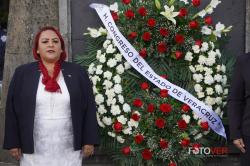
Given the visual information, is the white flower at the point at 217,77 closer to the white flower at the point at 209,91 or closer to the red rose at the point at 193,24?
the white flower at the point at 209,91

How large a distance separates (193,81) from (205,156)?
2.60 ft

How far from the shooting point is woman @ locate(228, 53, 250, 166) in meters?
4.03

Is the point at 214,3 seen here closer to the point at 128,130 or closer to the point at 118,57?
the point at 118,57

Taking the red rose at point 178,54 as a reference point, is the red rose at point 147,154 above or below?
below

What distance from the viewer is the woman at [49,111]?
12.9 feet

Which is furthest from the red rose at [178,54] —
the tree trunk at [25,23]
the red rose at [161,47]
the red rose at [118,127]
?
the tree trunk at [25,23]

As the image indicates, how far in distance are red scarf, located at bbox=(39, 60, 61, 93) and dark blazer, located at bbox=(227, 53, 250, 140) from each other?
1.40m

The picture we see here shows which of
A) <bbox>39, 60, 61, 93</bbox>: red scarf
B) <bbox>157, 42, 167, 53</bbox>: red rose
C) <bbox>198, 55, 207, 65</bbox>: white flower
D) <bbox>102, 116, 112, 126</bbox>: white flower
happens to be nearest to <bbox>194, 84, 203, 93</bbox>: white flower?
<bbox>198, 55, 207, 65</bbox>: white flower

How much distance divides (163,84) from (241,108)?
3.51 ft

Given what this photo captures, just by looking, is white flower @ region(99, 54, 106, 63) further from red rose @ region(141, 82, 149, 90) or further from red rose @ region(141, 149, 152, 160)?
red rose @ region(141, 149, 152, 160)

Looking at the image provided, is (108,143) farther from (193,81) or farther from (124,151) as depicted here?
(193,81)

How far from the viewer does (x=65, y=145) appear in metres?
4.03

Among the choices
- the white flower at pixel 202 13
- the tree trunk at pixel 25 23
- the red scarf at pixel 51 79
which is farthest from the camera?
the tree trunk at pixel 25 23

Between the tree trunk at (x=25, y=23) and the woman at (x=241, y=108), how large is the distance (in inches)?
86.3
